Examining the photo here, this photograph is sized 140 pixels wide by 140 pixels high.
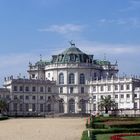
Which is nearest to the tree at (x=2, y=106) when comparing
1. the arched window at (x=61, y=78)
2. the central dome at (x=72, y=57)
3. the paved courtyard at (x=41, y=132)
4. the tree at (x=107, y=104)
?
the tree at (x=107, y=104)

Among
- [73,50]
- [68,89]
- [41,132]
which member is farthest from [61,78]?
[41,132]

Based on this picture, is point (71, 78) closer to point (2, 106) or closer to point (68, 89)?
point (68, 89)

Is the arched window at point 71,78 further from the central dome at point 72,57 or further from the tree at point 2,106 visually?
the tree at point 2,106

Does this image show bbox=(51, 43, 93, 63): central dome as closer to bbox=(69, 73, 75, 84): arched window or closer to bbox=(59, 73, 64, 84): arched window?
bbox=(69, 73, 75, 84): arched window

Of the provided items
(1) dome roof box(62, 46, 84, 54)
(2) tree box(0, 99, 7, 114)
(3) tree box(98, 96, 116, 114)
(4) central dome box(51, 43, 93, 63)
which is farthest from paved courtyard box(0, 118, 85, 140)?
(1) dome roof box(62, 46, 84, 54)

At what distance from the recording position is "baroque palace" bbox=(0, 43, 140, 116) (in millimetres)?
135500

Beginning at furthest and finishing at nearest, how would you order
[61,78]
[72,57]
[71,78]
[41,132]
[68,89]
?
[72,57] → [61,78] → [71,78] → [68,89] → [41,132]

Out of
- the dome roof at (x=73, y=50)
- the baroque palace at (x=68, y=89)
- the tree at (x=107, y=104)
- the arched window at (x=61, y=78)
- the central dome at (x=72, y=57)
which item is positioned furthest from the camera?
the dome roof at (x=73, y=50)

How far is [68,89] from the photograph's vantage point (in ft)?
472

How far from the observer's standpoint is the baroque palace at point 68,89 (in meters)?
136

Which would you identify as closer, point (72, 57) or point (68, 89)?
point (68, 89)

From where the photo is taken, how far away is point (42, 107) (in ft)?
461

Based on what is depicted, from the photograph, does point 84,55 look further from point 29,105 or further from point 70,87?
point 29,105

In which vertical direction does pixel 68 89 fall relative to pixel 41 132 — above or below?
above
